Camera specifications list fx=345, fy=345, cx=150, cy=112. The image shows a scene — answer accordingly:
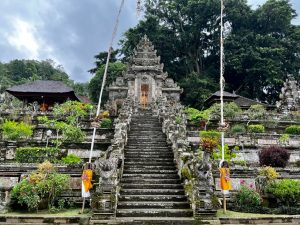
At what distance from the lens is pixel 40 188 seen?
10008 millimetres

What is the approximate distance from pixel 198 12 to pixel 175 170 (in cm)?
3792

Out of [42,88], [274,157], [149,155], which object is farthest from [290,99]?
[149,155]

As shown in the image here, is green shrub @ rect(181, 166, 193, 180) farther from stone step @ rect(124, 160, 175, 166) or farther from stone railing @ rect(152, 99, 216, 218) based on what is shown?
stone step @ rect(124, 160, 175, 166)

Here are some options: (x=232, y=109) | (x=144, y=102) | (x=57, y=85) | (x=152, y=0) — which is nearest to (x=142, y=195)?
(x=232, y=109)

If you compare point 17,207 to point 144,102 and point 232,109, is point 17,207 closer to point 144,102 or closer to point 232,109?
point 232,109

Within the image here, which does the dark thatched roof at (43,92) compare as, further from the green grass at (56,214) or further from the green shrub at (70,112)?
the green grass at (56,214)

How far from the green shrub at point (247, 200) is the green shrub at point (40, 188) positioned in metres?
5.37

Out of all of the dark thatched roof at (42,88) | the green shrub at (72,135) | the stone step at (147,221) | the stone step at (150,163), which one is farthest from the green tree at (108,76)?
the stone step at (147,221)

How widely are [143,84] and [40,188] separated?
2107 cm

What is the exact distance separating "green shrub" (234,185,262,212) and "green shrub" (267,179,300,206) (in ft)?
2.23

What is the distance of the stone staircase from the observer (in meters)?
9.27

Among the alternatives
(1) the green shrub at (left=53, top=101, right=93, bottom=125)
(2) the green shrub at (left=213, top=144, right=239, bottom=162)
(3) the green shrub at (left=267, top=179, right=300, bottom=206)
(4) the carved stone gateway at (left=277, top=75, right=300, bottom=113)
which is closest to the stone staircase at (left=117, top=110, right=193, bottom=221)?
(2) the green shrub at (left=213, top=144, right=239, bottom=162)

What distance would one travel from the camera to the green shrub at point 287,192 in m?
10.8

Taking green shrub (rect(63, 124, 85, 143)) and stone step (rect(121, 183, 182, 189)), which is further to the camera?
green shrub (rect(63, 124, 85, 143))
